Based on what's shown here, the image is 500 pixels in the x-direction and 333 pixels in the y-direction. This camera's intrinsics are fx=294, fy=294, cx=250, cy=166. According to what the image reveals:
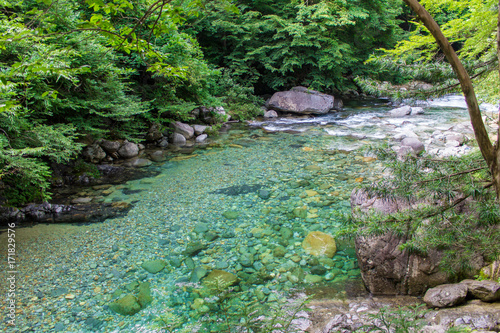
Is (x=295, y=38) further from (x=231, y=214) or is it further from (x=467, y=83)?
(x=467, y=83)

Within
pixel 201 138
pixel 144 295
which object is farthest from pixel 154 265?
pixel 201 138

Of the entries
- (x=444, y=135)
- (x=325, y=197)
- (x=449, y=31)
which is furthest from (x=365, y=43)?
(x=325, y=197)

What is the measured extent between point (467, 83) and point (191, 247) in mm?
4061

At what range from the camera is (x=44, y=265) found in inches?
163

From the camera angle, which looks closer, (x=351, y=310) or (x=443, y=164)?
(x=443, y=164)

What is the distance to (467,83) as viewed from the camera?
146 centimetres

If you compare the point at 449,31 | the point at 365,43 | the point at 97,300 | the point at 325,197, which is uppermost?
the point at 365,43

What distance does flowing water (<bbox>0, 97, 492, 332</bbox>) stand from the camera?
344 cm

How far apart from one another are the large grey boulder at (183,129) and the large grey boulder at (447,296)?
9.13m

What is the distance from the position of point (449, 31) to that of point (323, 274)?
21.0 ft

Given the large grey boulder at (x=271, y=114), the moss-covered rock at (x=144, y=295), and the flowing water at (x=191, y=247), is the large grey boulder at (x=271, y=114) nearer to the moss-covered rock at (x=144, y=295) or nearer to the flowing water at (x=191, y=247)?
the flowing water at (x=191, y=247)

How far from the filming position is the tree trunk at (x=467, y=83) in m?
1.46

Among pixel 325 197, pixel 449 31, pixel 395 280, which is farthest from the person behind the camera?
pixel 449 31

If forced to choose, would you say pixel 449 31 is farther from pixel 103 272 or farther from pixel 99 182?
pixel 99 182
